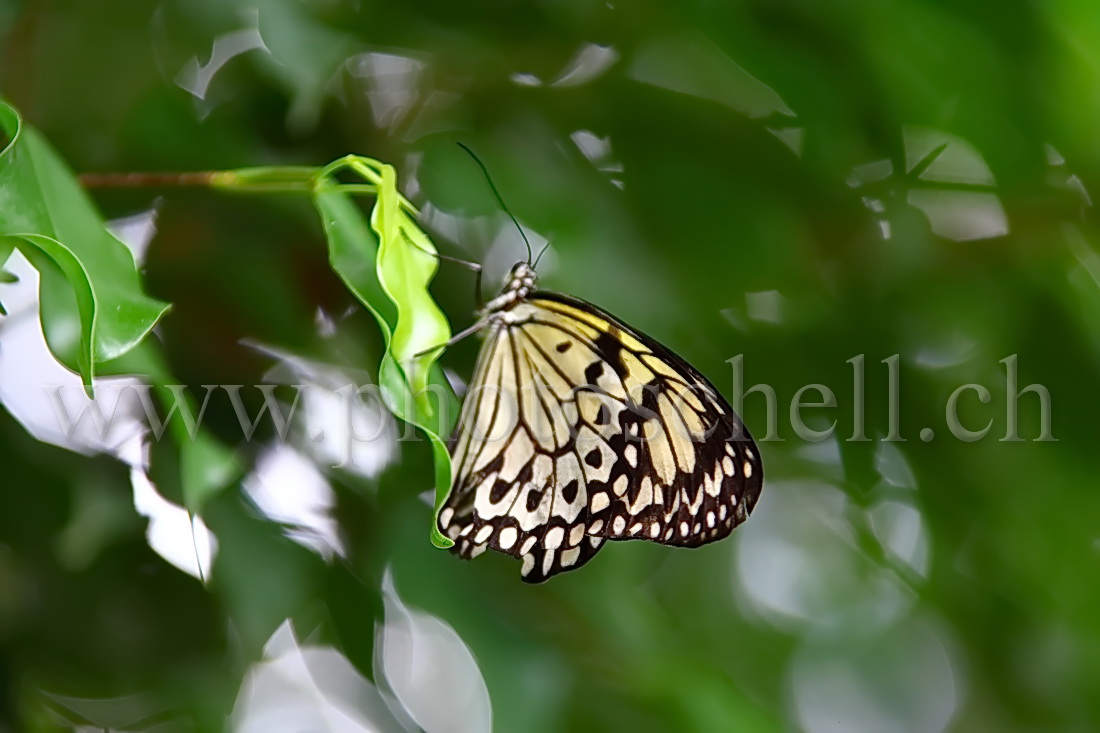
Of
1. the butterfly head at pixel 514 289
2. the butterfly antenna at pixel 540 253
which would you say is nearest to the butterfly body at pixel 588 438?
the butterfly head at pixel 514 289

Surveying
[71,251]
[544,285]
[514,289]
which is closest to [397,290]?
[71,251]

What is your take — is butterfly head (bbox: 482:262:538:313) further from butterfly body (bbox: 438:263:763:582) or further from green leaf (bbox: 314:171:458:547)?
green leaf (bbox: 314:171:458:547)

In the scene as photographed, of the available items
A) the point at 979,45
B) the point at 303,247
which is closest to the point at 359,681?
the point at 303,247

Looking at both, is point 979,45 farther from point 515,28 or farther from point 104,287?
point 104,287

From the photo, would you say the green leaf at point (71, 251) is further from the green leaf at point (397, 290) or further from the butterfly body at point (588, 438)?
the butterfly body at point (588, 438)

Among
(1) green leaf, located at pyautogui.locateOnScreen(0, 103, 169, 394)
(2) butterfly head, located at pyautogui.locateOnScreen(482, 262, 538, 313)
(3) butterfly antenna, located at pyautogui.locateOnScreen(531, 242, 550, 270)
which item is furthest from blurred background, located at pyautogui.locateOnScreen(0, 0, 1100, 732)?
(1) green leaf, located at pyautogui.locateOnScreen(0, 103, 169, 394)

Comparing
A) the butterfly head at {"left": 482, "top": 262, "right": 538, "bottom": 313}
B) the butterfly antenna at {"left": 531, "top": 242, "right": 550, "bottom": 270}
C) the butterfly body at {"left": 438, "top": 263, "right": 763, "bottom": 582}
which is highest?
the butterfly antenna at {"left": 531, "top": 242, "right": 550, "bottom": 270}

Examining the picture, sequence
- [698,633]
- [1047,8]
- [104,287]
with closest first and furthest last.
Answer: [104,287], [1047,8], [698,633]
